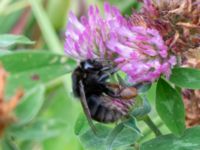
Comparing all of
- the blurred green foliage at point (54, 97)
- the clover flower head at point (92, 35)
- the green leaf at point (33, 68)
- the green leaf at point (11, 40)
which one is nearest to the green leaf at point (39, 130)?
the blurred green foliage at point (54, 97)

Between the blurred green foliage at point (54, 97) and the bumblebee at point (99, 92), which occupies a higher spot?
the bumblebee at point (99, 92)

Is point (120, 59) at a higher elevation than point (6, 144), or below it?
higher

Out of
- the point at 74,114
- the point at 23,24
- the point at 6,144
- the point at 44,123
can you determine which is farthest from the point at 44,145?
the point at 23,24

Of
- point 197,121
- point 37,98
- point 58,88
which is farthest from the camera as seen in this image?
point 58,88

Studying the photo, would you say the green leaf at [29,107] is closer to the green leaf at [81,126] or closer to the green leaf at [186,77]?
the green leaf at [81,126]

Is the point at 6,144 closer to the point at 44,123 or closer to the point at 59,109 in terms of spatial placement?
the point at 44,123

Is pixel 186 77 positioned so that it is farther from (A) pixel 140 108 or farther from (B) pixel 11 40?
(B) pixel 11 40

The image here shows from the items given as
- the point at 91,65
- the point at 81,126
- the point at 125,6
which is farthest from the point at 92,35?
the point at 125,6
